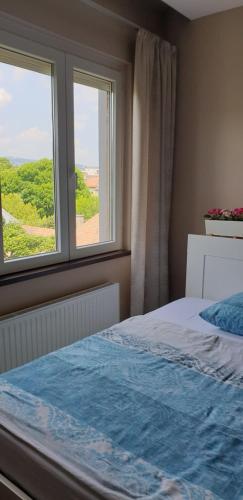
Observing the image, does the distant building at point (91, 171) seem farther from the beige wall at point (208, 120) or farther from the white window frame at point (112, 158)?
the beige wall at point (208, 120)

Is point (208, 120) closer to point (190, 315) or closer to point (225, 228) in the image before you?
point (225, 228)

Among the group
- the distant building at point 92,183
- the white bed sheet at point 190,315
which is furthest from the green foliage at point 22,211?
the white bed sheet at point 190,315

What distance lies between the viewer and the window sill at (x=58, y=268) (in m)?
1.96

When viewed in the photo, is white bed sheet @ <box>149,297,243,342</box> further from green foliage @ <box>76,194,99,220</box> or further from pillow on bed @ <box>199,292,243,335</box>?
green foliage @ <box>76,194,99,220</box>

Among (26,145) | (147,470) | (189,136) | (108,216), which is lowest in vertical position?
(147,470)

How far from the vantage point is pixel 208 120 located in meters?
2.68

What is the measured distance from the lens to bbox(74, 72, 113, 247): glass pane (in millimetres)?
2369

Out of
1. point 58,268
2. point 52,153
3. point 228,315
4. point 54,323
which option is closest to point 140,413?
point 228,315

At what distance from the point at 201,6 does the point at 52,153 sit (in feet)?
4.57

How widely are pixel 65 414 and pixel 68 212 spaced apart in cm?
142

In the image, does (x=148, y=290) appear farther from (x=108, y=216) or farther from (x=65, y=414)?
(x=65, y=414)

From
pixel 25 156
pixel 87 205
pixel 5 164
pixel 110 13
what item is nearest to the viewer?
pixel 5 164

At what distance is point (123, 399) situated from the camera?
1.17 metres

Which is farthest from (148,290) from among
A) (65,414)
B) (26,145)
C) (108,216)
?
(65,414)
